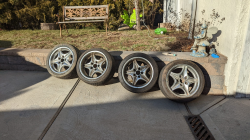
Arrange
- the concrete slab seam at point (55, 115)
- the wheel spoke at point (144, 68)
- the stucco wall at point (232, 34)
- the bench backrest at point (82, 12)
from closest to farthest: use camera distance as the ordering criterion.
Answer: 1. the concrete slab seam at point (55, 115)
2. the stucco wall at point (232, 34)
3. the wheel spoke at point (144, 68)
4. the bench backrest at point (82, 12)

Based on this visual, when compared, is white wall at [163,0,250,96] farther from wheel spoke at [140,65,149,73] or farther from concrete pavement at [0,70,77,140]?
concrete pavement at [0,70,77,140]

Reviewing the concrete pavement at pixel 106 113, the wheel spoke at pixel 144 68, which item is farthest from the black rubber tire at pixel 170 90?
the wheel spoke at pixel 144 68

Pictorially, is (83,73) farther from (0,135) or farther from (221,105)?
(221,105)

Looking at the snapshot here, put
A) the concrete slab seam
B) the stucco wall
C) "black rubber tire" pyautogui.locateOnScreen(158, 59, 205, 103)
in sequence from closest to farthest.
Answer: the concrete slab seam
the stucco wall
"black rubber tire" pyautogui.locateOnScreen(158, 59, 205, 103)

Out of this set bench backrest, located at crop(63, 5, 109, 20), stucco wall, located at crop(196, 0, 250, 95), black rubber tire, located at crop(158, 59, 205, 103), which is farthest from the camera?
bench backrest, located at crop(63, 5, 109, 20)

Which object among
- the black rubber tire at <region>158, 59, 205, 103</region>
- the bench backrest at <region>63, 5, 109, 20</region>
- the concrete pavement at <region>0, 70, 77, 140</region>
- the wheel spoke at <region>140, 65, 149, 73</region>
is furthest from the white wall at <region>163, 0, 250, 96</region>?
the bench backrest at <region>63, 5, 109, 20</region>

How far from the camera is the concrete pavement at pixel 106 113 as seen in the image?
237 centimetres

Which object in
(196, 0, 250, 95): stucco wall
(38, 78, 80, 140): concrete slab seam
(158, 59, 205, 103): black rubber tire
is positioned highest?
(196, 0, 250, 95): stucco wall

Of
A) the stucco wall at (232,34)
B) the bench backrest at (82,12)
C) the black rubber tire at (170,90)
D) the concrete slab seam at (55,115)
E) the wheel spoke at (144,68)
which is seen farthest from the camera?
the bench backrest at (82,12)

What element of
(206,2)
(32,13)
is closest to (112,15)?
(32,13)

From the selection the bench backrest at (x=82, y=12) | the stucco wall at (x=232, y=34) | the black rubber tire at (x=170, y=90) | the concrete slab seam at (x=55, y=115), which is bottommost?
the concrete slab seam at (x=55, y=115)

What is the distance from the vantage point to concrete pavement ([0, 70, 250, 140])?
237cm

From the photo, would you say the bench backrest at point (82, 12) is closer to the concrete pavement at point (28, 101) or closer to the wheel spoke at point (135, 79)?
the concrete pavement at point (28, 101)

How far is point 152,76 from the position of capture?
11.1ft
